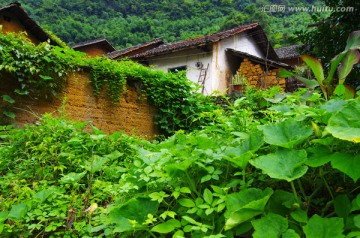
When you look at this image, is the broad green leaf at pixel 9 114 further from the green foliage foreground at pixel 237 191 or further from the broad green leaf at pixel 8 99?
the green foliage foreground at pixel 237 191

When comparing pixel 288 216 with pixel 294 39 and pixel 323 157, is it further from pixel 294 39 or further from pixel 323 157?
pixel 294 39

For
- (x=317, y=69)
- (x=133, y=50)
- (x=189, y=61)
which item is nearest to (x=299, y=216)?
(x=317, y=69)

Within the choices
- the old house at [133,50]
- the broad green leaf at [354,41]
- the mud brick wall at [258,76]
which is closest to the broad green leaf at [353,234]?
the broad green leaf at [354,41]

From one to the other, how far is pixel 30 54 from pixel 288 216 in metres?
4.52

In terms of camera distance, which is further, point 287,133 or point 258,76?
point 258,76

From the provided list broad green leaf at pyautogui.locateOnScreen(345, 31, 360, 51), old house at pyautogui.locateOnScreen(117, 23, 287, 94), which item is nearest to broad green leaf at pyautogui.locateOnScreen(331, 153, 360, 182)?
broad green leaf at pyautogui.locateOnScreen(345, 31, 360, 51)

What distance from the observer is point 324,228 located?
1.06 metres

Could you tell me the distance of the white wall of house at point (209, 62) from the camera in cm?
1277

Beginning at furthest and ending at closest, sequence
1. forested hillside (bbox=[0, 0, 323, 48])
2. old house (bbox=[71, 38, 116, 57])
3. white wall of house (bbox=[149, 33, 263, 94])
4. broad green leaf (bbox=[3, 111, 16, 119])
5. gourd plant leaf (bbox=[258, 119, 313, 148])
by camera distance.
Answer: forested hillside (bbox=[0, 0, 323, 48]) → old house (bbox=[71, 38, 116, 57]) → white wall of house (bbox=[149, 33, 263, 94]) → broad green leaf (bbox=[3, 111, 16, 119]) → gourd plant leaf (bbox=[258, 119, 313, 148])

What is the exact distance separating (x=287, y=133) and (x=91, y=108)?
468 centimetres

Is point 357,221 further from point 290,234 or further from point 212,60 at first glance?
point 212,60

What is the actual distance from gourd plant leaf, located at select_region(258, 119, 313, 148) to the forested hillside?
2471cm

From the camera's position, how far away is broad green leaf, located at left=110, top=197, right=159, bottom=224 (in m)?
1.37

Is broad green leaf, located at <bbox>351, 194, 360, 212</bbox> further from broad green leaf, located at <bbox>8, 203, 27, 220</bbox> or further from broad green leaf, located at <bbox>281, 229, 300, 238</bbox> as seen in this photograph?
broad green leaf, located at <bbox>8, 203, 27, 220</bbox>
